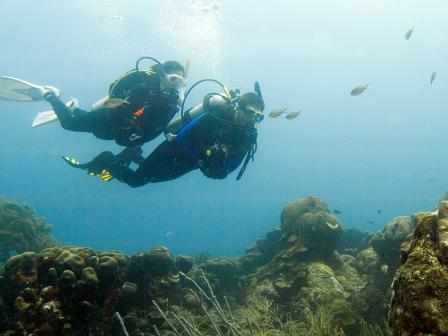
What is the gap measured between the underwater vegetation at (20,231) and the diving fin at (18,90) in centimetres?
697

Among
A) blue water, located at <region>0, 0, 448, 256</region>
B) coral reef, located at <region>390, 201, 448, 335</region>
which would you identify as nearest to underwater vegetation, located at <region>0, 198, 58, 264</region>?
blue water, located at <region>0, 0, 448, 256</region>

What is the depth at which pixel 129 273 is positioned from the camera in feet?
26.0

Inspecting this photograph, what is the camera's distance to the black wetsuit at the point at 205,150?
652 cm

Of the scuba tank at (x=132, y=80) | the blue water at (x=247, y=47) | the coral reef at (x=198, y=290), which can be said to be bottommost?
the coral reef at (x=198, y=290)

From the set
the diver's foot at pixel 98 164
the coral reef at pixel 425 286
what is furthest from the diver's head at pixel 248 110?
the coral reef at pixel 425 286

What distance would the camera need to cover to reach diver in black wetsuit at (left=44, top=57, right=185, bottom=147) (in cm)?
729

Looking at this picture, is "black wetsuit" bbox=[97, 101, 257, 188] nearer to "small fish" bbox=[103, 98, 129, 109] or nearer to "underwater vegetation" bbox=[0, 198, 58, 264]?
"small fish" bbox=[103, 98, 129, 109]

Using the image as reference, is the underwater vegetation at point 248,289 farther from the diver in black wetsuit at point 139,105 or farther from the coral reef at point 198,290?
the diver in black wetsuit at point 139,105

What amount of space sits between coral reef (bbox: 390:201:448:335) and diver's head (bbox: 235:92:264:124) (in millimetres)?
4407

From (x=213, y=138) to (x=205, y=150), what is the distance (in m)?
0.31

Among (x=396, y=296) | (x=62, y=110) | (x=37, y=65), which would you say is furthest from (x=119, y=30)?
(x=396, y=296)

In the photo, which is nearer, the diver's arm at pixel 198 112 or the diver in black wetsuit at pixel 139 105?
the diver's arm at pixel 198 112

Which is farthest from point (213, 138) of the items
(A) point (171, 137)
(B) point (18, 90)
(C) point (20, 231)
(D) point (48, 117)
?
(C) point (20, 231)

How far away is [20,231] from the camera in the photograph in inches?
588
